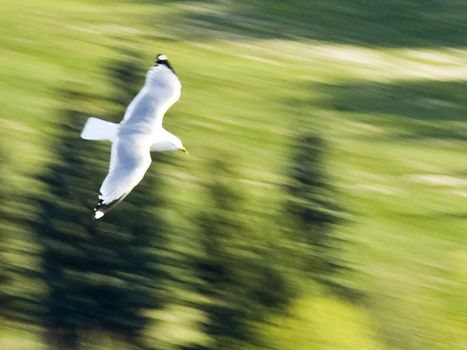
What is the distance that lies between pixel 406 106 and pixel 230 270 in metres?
5.48

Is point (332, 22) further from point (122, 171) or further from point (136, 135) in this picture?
point (122, 171)

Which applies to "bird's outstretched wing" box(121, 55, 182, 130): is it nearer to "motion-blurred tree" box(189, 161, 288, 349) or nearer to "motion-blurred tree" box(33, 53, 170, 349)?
"motion-blurred tree" box(33, 53, 170, 349)

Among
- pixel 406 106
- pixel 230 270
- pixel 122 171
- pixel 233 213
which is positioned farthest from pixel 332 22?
pixel 122 171

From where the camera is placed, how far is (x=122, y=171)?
6.66 m

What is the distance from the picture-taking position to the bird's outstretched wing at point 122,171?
650cm

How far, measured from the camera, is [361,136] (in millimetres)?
11641

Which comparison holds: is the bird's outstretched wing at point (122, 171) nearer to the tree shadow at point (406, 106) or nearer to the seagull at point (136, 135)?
the seagull at point (136, 135)

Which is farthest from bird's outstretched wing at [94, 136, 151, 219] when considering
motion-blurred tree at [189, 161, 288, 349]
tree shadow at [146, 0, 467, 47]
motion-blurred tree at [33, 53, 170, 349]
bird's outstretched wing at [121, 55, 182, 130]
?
tree shadow at [146, 0, 467, 47]

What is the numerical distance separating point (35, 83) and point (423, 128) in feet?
10.1

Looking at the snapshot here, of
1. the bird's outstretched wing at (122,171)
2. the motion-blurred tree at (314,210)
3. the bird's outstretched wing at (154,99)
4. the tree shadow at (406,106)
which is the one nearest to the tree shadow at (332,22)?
the tree shadow at (406,106)

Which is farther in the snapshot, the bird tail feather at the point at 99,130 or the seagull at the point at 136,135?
the bird tail feather at the point at 99,130

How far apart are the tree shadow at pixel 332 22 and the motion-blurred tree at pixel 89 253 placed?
638 centimetres

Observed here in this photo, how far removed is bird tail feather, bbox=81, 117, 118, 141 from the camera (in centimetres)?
687

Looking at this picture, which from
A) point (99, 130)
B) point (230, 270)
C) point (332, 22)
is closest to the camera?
point (99, 130)
